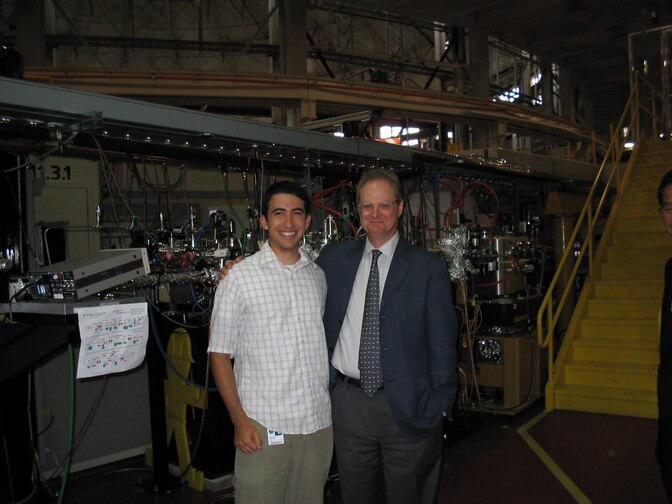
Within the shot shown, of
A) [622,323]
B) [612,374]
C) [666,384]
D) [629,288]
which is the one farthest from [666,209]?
[629,288]

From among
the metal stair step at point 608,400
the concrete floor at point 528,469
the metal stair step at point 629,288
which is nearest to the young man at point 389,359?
the concrete floor at point 528,469

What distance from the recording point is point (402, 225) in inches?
187

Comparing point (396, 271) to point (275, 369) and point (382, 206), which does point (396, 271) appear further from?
point (275, 369)

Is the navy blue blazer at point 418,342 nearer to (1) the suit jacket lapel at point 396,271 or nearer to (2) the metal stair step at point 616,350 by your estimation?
(1) the suit jacket lapel at point 396,271

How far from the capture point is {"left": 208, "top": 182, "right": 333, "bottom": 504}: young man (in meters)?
2.04

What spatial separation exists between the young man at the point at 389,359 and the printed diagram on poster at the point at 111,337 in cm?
93

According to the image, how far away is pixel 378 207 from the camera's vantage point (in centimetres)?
219

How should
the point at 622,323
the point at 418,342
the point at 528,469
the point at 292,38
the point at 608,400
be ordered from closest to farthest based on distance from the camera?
the point at 418,342 → the point at 528,469 → the point at 608,400 → the point at 622,323 → the point at 292,38

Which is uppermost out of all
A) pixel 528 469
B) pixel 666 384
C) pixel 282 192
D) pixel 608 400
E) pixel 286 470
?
pixel 282 192

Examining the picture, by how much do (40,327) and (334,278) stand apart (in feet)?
4.46

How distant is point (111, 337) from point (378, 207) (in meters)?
1.29

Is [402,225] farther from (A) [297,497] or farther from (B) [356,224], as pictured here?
(A) [297,497]

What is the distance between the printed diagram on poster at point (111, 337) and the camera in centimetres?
247

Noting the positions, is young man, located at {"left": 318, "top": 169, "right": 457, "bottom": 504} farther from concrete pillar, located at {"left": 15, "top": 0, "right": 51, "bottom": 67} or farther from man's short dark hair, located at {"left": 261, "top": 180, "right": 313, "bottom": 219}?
concrete pillar, located at {"left": 15, "top": 0, "right": 51, "bottom": 67}
